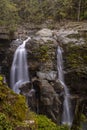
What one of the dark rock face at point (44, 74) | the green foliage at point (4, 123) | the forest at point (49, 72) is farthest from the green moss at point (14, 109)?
the dark rock face at point (44, 74)

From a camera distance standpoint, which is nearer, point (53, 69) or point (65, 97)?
point (65, 97)

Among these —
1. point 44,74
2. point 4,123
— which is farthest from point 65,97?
point 4,123

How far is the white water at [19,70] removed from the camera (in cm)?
2080

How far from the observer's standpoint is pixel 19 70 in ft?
A: 70.6

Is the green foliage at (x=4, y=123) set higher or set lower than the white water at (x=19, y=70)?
higher

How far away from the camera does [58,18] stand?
132 feet

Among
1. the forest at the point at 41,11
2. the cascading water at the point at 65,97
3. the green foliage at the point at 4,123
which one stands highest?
the forest at the point at 41,11

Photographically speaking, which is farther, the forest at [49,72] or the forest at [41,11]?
the forest at [41,11]

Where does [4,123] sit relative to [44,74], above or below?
above

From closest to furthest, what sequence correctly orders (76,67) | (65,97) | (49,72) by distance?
(49,72) → (65,97) → (76,67)

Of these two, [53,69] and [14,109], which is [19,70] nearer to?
[53,69]

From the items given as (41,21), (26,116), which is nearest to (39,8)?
(41,21)

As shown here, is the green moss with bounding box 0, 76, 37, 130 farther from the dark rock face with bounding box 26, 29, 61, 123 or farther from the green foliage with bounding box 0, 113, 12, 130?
the dark rock face with bounding box 26, 29, 61, 123

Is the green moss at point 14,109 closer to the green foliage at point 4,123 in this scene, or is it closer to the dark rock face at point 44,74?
the green foliage at point 4,123
